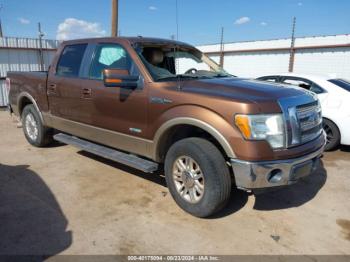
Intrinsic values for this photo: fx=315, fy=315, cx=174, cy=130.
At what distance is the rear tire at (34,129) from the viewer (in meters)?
6.03

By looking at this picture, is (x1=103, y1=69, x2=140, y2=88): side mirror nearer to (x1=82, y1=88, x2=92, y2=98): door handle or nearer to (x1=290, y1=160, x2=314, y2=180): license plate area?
(x1=82, y1=88, x2=92, y2=98): door handle

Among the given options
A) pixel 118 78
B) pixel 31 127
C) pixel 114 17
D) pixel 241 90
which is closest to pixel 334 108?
pixel 241 90

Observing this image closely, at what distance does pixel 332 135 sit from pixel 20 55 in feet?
36.5

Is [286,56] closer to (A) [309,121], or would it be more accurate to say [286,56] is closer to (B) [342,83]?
(B) [342,83]

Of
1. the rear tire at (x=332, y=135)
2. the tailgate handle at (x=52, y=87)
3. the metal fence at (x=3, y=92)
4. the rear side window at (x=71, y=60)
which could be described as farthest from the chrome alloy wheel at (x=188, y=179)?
the metal fence at (x=3, y=92)

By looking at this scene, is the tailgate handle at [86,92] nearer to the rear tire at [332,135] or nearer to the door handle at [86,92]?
the door handle at [86,92]

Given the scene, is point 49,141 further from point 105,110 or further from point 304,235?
point 304,235

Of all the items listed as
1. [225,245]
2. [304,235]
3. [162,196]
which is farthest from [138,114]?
[304,235]

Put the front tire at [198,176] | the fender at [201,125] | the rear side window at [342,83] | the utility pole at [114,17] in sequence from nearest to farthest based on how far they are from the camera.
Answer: the fender at [201,125], the front tire at [198,176], the rear side window at [342,83], the utility pole at [114,17]

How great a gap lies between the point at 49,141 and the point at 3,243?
3.47m

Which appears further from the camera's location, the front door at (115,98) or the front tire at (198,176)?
the front door at (115,98)

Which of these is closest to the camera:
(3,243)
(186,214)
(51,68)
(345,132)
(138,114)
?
(3,243)

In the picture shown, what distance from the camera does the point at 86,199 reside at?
13.2 feet

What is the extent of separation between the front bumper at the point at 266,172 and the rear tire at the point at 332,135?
136 inches
